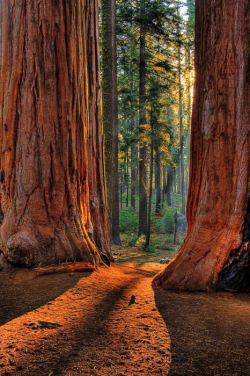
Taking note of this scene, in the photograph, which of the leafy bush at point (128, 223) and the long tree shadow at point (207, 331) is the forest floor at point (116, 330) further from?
the leafy bush at point (128, 223)

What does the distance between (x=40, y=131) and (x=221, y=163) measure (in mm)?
2586

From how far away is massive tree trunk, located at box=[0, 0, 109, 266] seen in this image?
16.8ft

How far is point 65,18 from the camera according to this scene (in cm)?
541

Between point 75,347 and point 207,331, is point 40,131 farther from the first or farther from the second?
point 207,331

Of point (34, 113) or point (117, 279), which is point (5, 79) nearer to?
point (34, 113)

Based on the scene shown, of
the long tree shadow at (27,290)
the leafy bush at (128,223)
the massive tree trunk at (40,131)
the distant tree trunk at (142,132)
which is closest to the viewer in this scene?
the long tree shadow at (27,290)

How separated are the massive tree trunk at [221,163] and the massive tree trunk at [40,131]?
1.65 m

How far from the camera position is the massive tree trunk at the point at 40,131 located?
512cm

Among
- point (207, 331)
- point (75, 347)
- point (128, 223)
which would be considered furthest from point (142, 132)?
point (75, 347)

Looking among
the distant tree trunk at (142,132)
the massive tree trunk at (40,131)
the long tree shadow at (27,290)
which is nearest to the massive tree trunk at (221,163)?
the long tree shadow at (27,290)

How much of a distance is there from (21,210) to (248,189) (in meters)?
3.08

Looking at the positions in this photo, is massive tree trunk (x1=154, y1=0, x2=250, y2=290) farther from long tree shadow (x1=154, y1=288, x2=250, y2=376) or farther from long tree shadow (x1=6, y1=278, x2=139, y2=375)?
long tree shadow (x1=6, y1=278, x2=139, y2=375)

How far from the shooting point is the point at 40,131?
17.0 ft

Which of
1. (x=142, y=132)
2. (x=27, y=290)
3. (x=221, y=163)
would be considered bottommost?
(x=27, y=290)
